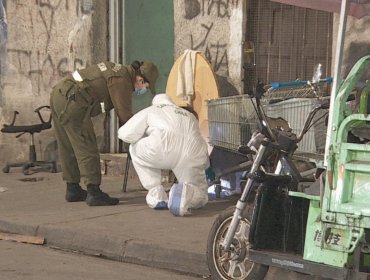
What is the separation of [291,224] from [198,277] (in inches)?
49.6

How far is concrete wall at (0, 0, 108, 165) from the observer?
11125 mm

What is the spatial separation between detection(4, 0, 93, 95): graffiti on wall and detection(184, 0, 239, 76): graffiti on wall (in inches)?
77.9

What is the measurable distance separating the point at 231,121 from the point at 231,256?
2653 mm

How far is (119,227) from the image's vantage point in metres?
7.48

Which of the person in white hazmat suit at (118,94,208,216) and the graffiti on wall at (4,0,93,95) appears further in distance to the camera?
the graffiti on wall at (4,0,93,95)

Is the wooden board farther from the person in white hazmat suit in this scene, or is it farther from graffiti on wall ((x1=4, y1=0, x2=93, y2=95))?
graffiti on wall ((x1=4, y1=0, x2=93, y2=95))

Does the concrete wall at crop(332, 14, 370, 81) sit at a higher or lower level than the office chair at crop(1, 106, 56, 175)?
higher

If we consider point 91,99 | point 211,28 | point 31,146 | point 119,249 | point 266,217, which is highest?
point 211,28

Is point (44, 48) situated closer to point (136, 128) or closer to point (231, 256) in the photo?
point (136, 128)

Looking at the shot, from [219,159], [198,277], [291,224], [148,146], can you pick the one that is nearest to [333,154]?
[291,224]

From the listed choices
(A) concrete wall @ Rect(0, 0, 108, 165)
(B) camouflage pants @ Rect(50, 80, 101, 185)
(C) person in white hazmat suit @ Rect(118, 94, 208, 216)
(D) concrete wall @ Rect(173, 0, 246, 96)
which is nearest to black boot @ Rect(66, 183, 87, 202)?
(B) camouflage pants @ Rect(50, 80, 101, 185)

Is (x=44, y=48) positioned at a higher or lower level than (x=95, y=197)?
higher

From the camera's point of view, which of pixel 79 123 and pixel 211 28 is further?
pixel 211 28

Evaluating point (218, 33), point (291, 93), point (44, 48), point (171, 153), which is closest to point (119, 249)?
point (171, 153)
